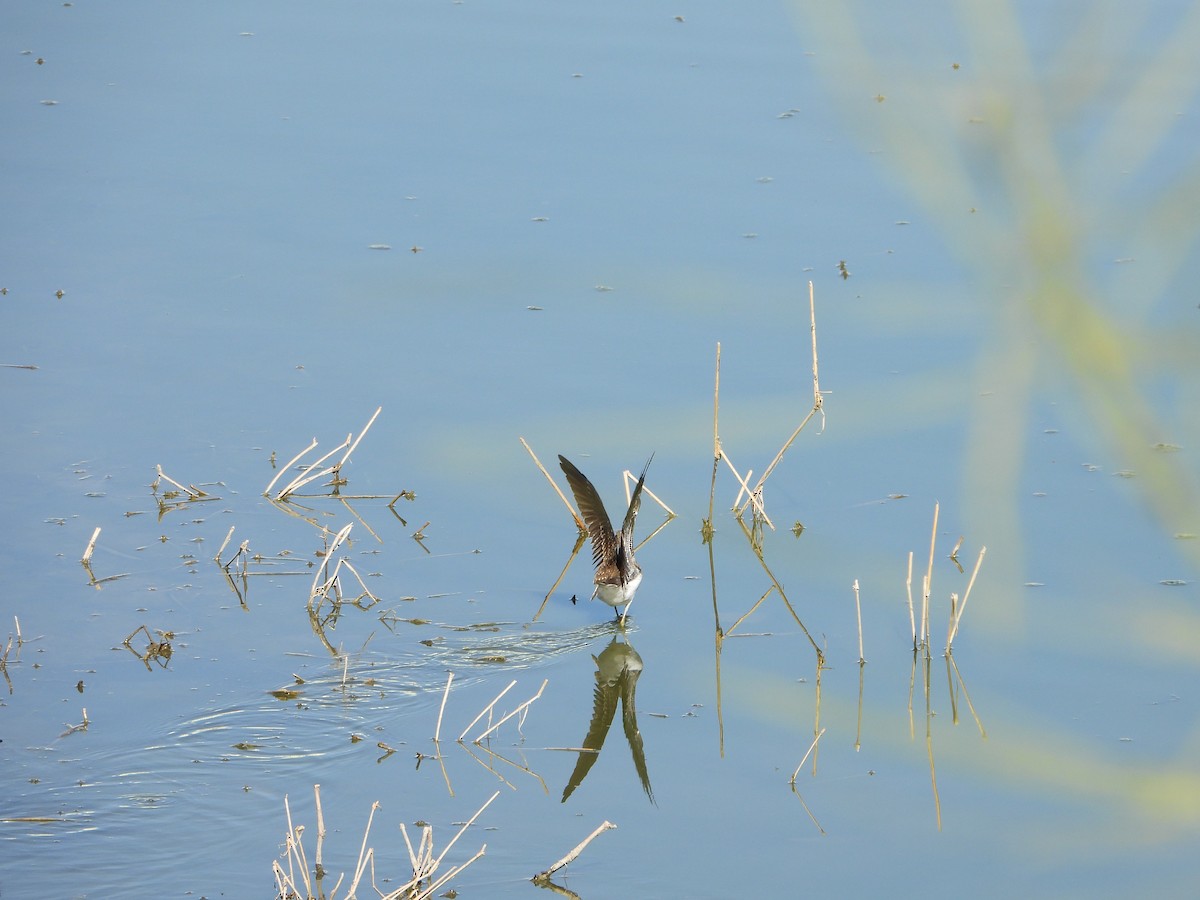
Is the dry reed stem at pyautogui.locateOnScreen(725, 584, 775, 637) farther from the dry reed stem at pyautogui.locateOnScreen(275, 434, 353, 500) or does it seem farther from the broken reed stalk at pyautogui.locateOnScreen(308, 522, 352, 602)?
the dry reed stem at pyautogui.locateOnScreen(275, 434, 353, 500)

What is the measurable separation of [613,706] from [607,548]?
0.65m

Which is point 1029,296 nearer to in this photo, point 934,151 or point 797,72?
point 934,151

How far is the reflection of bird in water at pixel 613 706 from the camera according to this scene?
18.2 ft

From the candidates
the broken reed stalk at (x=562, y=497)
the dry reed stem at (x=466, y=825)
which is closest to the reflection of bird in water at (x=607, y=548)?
the broken reed stalk at (x=562, y=497)

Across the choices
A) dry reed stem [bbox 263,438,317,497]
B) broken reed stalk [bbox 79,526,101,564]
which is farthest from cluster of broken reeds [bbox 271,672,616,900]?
dry reed stem [bbox 263,438,317,497]

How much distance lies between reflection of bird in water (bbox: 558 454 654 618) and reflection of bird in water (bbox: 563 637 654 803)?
22 centimetres

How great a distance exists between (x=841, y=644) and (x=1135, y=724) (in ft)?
3.92

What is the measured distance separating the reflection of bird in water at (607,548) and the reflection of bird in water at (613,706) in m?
0.22

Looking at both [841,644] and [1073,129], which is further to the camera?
[841,644]

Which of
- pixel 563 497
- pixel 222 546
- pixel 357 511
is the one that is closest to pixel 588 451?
pixel 563 497

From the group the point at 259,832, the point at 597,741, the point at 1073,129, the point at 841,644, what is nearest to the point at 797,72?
the point at 841,644

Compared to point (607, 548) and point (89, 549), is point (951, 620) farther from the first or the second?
point (89, 549)

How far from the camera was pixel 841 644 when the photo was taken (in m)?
6.41

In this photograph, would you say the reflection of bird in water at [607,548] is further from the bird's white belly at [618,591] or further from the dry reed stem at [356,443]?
the dry reed stem at [356,443]
